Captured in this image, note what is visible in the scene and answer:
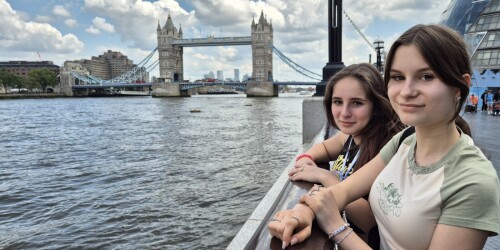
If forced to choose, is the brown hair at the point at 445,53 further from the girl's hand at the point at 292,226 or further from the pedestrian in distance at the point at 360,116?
the pedestrian in distance at the point at 360,116

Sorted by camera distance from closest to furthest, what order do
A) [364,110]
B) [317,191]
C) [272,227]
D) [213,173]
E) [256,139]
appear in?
[272,227], [317,191], [364,110], [213,173], [256,139]

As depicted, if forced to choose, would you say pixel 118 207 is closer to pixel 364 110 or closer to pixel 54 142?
pixel 364 110

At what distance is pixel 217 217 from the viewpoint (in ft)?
17.5

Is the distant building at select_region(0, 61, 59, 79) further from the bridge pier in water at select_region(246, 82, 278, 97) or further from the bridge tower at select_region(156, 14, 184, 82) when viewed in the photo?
the bridge pier in water at select_region(246, 82, 278, 97)

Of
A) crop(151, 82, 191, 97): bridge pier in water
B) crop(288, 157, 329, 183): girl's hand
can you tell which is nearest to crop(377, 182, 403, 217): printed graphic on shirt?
crop(288, 157, 329, 183): girl's hand

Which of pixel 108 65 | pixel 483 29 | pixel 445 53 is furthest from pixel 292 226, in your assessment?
pixel 108 65

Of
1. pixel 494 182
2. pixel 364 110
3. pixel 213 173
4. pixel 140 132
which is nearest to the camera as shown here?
pixel 494 182

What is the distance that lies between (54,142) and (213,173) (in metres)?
8.71

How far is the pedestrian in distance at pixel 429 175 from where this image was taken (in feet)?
2.65

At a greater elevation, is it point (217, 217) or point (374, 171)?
point (374, 171)

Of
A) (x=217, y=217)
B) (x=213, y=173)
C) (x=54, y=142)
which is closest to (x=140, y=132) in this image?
(x=54, y=142)

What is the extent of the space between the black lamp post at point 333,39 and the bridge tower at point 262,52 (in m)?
70.5

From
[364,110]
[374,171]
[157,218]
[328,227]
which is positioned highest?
[364,110]

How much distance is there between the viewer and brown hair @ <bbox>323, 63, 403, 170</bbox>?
5.10 feet
